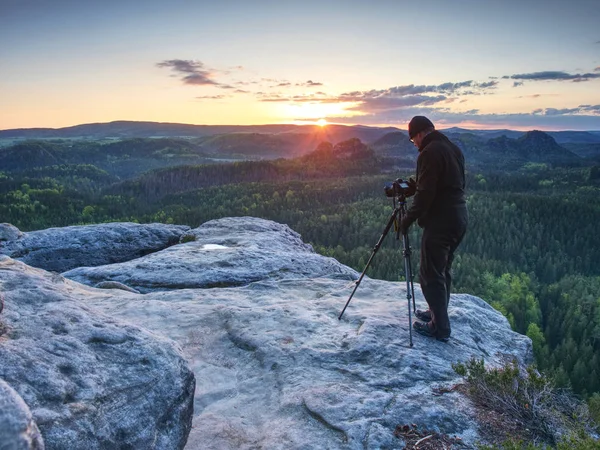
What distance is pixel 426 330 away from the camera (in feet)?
31.5

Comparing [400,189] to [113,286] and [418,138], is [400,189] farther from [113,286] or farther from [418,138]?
[113,286]

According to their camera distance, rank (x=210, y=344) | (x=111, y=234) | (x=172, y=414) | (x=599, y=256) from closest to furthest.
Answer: (x=172, y=414) < (x=210, y=344) < (x=111, y=234) < (x=599, y=256)

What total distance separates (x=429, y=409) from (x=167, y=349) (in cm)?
453

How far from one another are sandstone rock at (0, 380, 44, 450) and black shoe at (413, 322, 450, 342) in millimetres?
7653

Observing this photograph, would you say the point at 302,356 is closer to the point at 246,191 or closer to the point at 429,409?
the point at 429,409

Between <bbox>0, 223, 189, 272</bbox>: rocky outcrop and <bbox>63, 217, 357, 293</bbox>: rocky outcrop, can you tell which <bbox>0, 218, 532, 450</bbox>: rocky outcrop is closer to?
<bbox>63, 217, 357, 293</bbox>: rocky outcrop

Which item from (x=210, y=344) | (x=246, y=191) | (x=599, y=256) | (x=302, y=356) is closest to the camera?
(x=302, y=356)

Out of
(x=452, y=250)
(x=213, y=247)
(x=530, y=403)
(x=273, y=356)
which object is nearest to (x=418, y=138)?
(x=452, y=250)

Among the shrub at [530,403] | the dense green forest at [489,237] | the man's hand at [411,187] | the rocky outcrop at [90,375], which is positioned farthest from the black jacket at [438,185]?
the dense green forest at [489,237]

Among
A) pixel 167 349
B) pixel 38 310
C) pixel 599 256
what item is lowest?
pixel 599 256

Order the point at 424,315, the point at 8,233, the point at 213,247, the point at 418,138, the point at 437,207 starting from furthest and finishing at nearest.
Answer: the point at 8,233, the point at 213,247, the point at 424,315, the point at 418,138, the point at 437,207

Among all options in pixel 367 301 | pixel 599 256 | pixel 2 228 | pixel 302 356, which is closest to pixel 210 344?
pixel 302 356

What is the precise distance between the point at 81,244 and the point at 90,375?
1697 cm

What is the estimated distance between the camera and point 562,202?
477 ft
